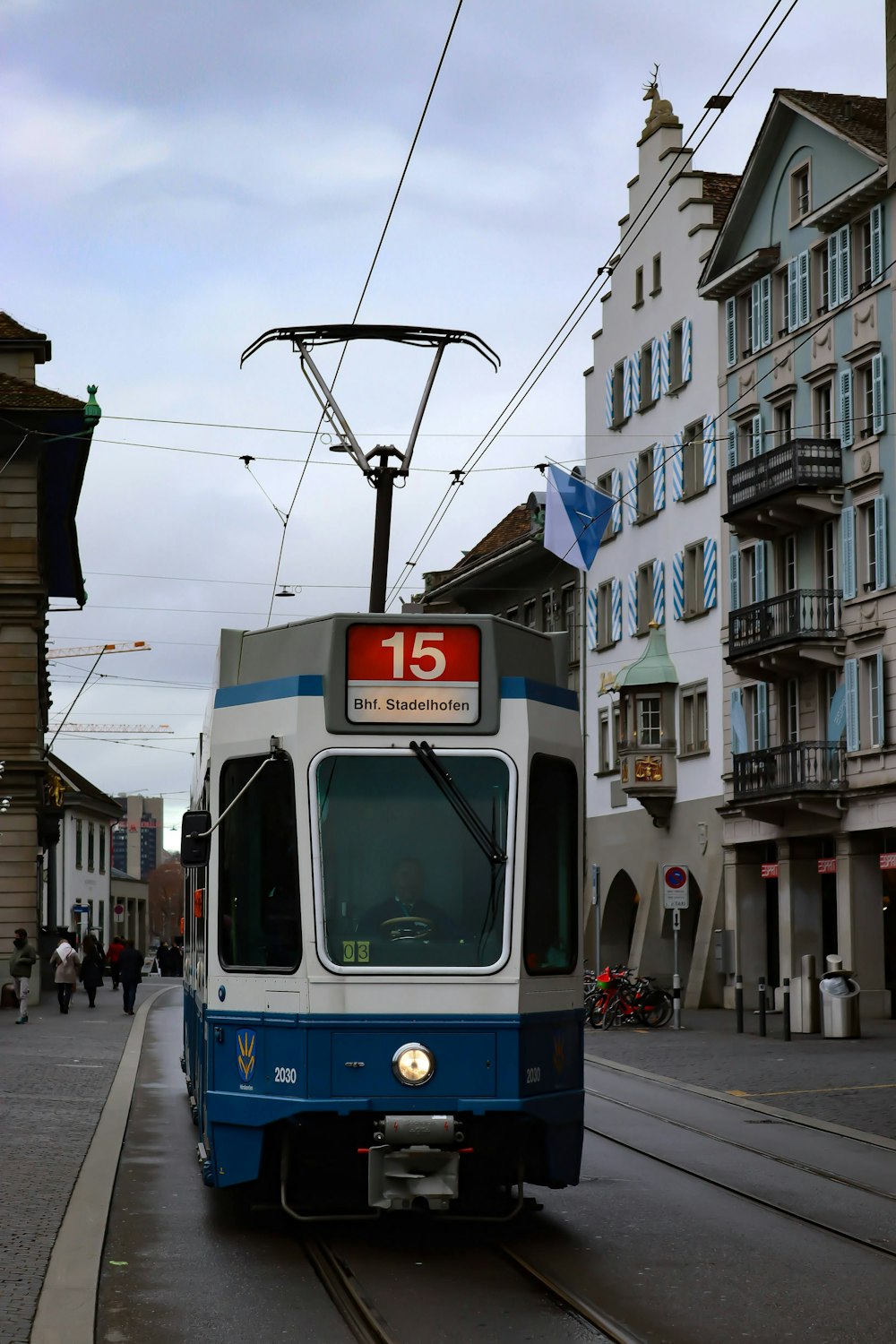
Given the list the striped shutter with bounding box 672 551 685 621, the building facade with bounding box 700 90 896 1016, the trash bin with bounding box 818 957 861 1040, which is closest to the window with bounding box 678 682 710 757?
the building facade with bounding box 700 90 896 1016

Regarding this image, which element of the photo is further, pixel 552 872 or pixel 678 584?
pixel 678 584

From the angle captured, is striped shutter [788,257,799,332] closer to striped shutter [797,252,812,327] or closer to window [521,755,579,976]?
striped shutter [797,252,812,327]

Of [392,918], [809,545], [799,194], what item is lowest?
[392,918]

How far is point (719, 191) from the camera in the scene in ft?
156

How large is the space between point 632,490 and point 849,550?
11.5 m

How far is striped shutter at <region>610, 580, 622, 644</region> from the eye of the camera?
164 ft

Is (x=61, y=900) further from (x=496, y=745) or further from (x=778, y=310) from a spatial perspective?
(x=496, y=745)

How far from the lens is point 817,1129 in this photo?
17.7 meters

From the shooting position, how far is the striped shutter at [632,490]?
48781 millimetres

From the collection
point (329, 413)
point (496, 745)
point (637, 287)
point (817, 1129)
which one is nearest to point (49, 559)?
point (637, 287)

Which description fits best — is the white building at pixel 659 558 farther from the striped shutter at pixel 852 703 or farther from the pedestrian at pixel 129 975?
the pedestrian at pixel 129 975

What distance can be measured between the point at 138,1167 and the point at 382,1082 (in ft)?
15.6

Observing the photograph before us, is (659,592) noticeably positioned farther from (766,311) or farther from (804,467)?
(804,467)

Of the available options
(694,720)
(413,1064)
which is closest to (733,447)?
(694,720)
